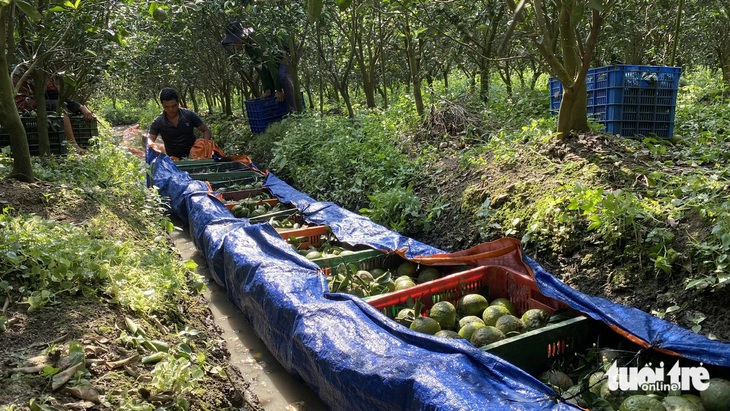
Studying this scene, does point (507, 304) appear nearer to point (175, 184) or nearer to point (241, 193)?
point (241, 193)

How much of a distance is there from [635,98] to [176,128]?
269 inches

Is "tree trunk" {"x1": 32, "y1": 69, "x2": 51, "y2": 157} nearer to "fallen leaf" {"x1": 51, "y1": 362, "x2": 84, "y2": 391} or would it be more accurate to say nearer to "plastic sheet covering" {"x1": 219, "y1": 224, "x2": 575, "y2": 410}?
"plastic sheet covering" {"x1": 219, "y1": 224, "x2": 575, "y2": 410}

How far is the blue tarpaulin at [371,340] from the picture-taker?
2232 millimetres

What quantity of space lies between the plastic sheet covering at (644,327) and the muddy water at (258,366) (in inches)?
59.7

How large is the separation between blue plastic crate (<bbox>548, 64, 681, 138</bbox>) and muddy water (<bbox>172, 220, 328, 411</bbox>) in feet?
13.4

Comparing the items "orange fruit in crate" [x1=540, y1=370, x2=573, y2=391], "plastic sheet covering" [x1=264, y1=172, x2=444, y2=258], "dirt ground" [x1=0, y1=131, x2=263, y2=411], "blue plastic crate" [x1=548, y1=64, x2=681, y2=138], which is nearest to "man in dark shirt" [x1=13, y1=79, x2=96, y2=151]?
"plastic sheet covering" [x1=264, y1=172, x2=444, y2=258]

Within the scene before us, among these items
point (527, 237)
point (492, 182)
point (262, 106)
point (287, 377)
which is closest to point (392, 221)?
point (492, 182)

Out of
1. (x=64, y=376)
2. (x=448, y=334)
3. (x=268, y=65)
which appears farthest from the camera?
(x=268, y=65)

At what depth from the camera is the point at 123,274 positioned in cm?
320

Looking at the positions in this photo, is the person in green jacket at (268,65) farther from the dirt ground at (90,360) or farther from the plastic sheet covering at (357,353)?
the dirt ground at (90,360)

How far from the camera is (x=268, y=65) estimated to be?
1067cm

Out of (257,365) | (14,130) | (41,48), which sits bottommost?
(257,365)

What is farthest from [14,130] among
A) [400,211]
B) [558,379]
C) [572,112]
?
[572,112]

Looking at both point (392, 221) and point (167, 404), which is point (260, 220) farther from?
point (167, 404)
